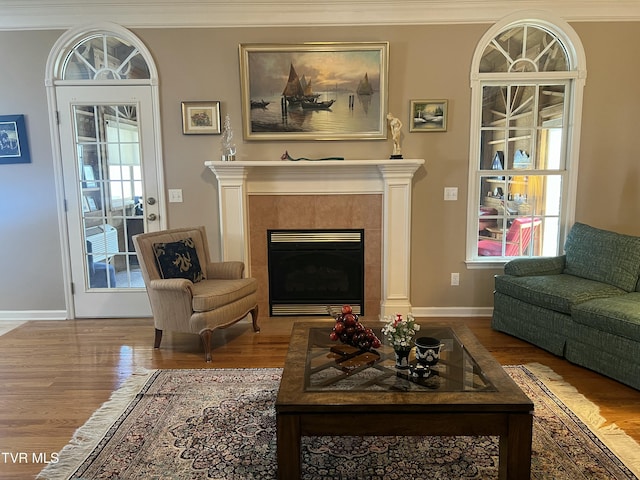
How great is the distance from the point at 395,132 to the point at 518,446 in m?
2.69

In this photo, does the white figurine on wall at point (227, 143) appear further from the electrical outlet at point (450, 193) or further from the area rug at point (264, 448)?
the area rug at point (264, 448)

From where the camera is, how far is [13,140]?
12.9 ft

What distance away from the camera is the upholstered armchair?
3.21 metres

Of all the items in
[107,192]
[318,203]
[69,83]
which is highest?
[69,83]

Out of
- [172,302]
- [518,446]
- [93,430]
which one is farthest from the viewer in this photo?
[172,302]

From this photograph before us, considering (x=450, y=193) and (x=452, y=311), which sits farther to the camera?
(x=452, y=311)

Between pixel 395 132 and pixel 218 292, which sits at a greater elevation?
pixel 395 132

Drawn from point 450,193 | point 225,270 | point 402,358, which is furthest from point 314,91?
point 402,358

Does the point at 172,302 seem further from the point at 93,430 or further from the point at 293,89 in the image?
the point at 293,89

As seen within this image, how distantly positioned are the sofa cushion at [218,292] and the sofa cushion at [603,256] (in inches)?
103

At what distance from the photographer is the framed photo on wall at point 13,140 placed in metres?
3.90

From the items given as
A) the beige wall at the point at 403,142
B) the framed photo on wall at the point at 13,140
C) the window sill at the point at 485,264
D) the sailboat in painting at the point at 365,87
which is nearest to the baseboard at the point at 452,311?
the beige wall at the point at 403,142

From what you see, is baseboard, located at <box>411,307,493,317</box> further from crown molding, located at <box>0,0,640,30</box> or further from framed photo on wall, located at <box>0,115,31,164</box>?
framed photo on wall, located at <box>0,115,31,164</box>

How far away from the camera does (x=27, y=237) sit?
4074 mm
